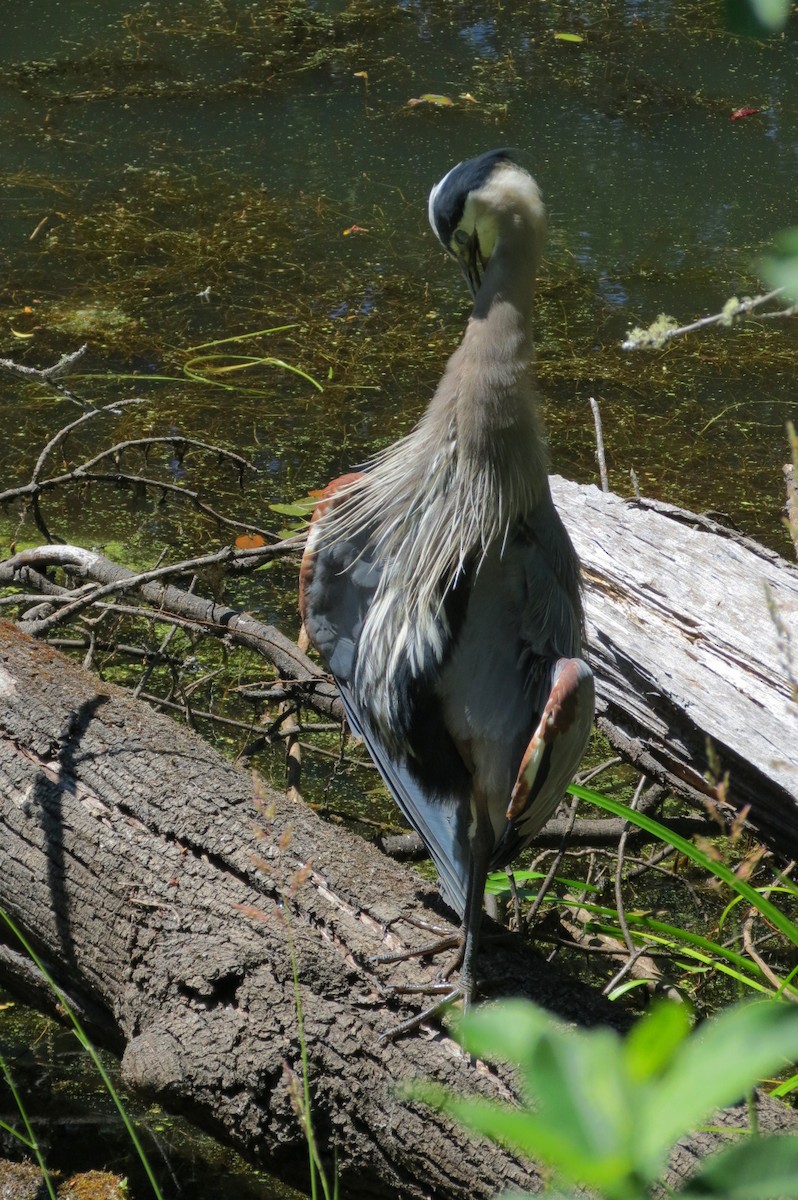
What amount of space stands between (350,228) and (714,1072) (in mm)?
5595

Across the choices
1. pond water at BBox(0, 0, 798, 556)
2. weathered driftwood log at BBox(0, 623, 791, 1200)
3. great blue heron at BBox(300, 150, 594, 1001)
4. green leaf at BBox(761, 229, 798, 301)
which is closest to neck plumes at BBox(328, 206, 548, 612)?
great blue heron at BBox(300, 150, 594, 1001)

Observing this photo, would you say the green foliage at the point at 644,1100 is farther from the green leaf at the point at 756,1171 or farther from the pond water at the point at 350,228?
the pond water at the point at 350,228

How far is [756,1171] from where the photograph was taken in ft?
1.28

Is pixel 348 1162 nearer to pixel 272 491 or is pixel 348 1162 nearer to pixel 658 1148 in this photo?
pixel 658 1148

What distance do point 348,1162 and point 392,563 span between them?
3.00ft

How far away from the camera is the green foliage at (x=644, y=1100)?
1.24ft

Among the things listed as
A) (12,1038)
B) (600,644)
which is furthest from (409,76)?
(12,1038)

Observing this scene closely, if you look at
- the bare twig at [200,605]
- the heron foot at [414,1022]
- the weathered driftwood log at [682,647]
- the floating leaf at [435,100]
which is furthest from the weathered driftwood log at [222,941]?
the floating leaf at [435,100]

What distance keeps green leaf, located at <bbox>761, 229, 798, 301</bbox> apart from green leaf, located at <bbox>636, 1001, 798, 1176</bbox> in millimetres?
311

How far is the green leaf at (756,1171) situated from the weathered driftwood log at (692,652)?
5.47 ft

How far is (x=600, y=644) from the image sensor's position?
95.5 inches

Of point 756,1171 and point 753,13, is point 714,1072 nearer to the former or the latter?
point 756,1171

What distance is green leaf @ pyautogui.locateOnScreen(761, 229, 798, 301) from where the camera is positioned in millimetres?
537

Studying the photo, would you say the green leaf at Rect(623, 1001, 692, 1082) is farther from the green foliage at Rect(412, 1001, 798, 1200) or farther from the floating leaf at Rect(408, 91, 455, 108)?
the floating leaf at Rect(408, 91, 455, 108)
